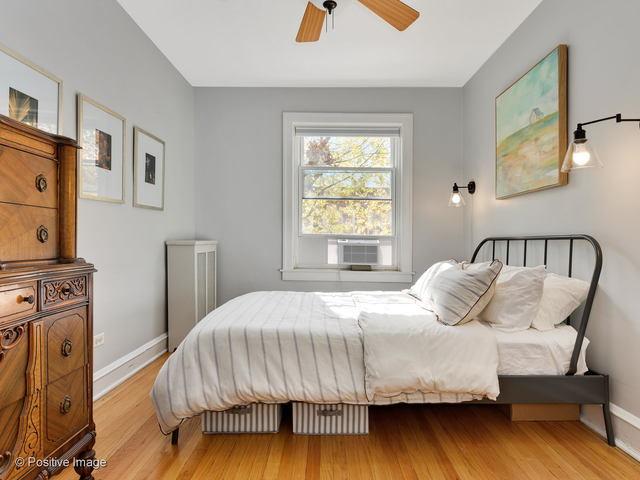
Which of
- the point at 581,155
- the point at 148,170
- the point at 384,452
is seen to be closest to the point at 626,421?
the point at 384,452

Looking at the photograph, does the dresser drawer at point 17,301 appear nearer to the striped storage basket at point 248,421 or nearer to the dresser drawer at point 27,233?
the dresser drawer at point 27,233

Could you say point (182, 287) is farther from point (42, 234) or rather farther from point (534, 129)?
point (534, 129)

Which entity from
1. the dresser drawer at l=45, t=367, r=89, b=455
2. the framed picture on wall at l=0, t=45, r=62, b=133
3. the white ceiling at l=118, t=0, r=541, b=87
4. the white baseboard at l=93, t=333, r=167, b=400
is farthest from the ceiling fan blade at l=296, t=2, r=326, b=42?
the white baseboard at l=93, t=333, r=167, b=400

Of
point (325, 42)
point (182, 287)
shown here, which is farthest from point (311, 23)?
point (182, 287)

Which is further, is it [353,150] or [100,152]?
[353,150]

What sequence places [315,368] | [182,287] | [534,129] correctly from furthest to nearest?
[182,287] → [534,129] → [315,368]

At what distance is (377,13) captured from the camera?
216cm

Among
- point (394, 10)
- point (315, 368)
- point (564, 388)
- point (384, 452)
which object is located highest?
point (394, 10)

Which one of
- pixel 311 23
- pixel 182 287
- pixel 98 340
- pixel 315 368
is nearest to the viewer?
pixel 315 368

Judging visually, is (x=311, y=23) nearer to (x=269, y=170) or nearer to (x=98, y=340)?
(x=269, y=170)

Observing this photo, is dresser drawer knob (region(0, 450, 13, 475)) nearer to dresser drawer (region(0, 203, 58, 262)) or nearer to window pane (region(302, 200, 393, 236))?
dresser drawer (region(0, 203, 58, 262))

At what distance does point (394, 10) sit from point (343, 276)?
261 cm

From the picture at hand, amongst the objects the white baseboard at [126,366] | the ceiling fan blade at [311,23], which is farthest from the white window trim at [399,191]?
the ceiling fan blade at [311,23]

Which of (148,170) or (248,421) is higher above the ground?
(148,170)
